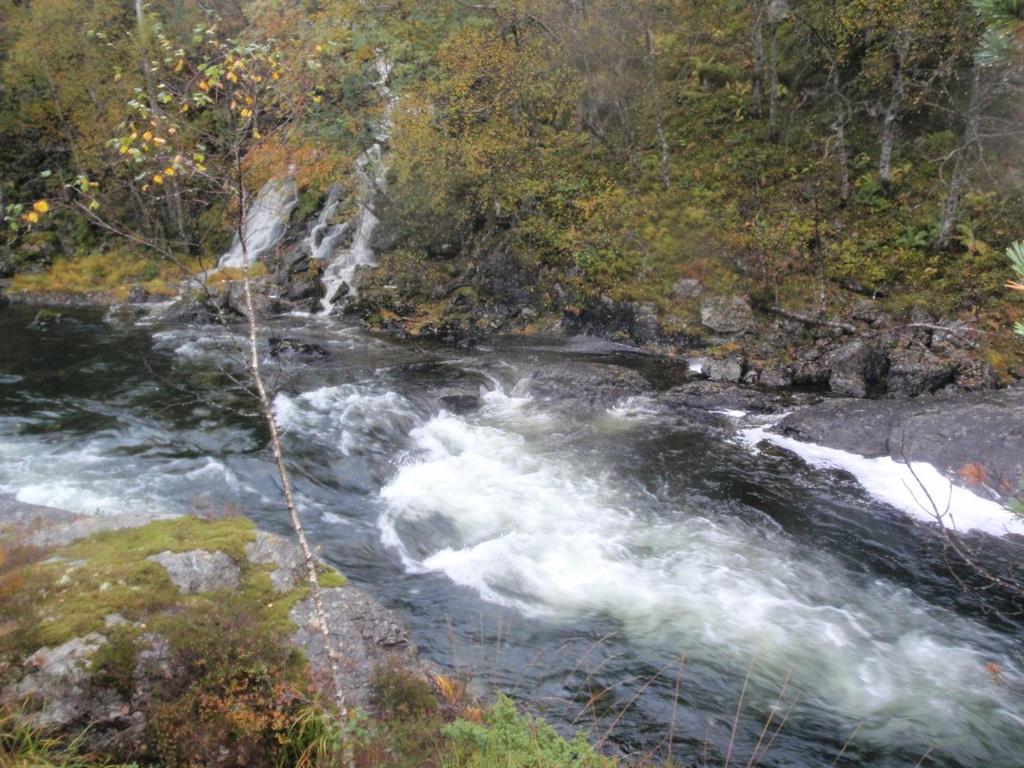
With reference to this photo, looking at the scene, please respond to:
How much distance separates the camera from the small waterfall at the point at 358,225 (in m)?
21.8

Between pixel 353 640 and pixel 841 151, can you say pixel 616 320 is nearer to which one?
pixel 841 151

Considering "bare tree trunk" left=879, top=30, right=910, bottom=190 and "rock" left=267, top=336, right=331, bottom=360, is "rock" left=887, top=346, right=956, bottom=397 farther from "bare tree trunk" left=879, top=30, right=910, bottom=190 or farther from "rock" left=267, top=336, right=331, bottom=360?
"rock" left=267, top=336, right=331, bottom=360

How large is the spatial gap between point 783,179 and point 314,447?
16368 millimetres

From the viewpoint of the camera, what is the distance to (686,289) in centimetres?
1927

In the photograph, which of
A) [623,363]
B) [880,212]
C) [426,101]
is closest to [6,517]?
[623,363]

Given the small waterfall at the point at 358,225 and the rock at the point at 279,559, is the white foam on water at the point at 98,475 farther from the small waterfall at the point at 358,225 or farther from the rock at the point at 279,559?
the small waterfall at the point at 358,225

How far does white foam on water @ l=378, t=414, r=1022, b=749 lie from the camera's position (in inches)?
282

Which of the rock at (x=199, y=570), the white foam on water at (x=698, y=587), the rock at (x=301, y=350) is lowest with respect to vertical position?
the white foam on water at (x=698, y=587)

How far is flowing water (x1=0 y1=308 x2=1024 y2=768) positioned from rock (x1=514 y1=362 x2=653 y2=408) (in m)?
0.36

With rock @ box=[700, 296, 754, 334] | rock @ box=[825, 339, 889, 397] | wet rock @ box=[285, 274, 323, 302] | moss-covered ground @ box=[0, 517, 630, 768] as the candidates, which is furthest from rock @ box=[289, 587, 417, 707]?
wet rock @ box=[285, 274, 323, 302]

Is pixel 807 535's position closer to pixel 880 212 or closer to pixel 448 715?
pixel 448 715

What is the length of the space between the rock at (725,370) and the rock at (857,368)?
203 cm

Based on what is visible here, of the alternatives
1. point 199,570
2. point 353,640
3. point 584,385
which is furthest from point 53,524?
point 584,385

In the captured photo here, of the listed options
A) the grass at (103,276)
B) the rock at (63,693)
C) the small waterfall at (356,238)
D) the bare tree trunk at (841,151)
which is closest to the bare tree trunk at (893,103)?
the bare tree trunk at (841,151)
